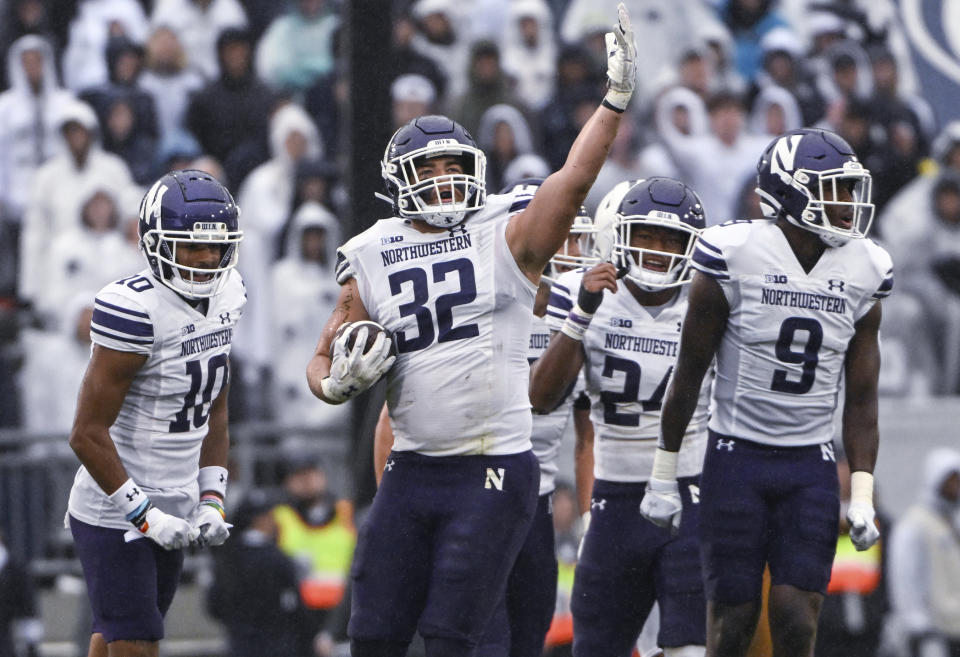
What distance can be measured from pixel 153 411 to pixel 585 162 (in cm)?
A: 173

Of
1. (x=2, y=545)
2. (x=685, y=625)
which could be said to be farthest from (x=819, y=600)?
(x=2, y=545)

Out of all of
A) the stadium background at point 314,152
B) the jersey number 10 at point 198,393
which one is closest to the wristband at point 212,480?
the jersey number 10 at point 198,393

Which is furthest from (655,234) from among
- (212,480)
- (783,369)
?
(212,480)

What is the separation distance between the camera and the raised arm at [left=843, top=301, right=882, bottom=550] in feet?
19.2

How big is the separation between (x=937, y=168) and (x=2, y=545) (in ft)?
22.8

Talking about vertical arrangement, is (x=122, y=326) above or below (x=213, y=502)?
above

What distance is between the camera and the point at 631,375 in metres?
6.50

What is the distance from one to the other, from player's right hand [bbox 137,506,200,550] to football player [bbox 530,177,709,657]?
1.46 meters

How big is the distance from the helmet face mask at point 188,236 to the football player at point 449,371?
1.69 ft

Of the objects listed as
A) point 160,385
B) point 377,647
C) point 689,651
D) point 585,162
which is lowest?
point 689,651

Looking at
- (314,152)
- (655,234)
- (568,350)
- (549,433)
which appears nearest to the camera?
(568,350)

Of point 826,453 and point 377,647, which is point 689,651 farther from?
point 377,647

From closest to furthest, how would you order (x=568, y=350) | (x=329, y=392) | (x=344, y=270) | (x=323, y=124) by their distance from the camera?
(x=329, y=392) < (x=344, y=270) < (x=568, y=350) < (x=323, y=124)

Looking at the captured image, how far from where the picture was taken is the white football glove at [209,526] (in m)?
5.80
